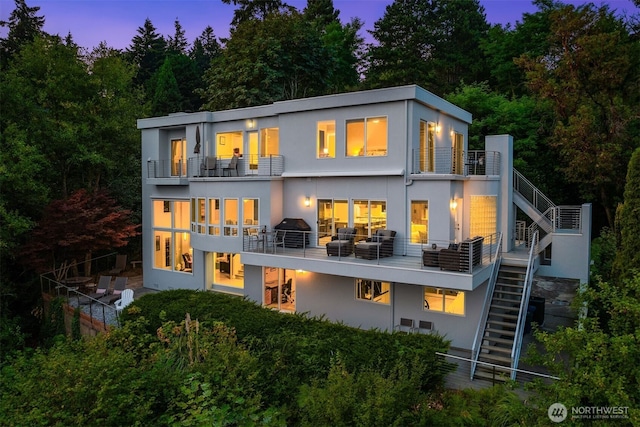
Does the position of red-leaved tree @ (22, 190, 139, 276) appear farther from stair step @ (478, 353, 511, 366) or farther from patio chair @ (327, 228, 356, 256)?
stair step @ (478, 353, 511, 366)

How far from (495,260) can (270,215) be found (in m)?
8.61

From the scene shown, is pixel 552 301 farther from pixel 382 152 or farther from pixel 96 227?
pixel 96 227

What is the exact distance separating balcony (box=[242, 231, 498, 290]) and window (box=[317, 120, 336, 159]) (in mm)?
3242

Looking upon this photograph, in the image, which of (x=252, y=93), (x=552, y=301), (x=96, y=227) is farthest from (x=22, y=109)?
(x=552, y=301)

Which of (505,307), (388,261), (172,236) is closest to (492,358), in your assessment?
(505,307)

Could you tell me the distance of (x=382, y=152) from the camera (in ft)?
50.6

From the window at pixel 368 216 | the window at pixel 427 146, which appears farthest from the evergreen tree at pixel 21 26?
the window at pixel 427 146

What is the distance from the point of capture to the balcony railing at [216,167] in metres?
18.0

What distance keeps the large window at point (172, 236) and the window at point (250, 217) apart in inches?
171

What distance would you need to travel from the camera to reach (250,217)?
17.8 metres

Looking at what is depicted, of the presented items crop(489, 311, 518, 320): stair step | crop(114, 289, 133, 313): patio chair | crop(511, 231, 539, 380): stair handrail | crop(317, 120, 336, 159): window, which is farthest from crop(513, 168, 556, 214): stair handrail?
crop(114, 289, 133, 313): patio chair

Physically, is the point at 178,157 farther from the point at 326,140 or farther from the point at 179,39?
the point at 179,39

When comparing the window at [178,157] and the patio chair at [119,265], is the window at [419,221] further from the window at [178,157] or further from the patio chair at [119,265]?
the patio chair at [119,265]

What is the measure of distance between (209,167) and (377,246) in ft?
31.4
